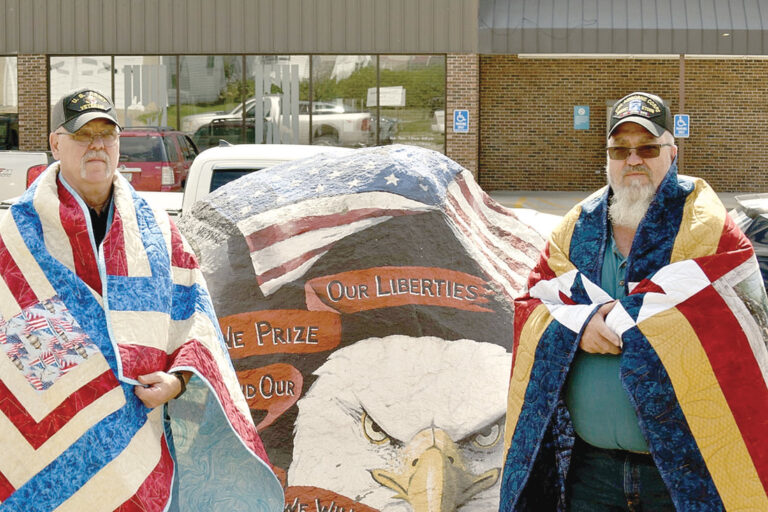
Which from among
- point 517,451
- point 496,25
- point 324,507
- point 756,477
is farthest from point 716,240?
point 496,25

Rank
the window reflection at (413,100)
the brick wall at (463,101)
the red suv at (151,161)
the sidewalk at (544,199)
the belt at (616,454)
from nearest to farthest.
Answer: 1. the belt at (616,454)
2. the red suv at (151,161)
3. the sidewalk at (544,199)
4. the brick wall at (463,101)
5. the window reflection at (413,100)

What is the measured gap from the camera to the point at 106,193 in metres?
3.07

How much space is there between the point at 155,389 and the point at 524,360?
113 centimetres

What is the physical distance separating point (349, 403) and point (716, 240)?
1.75 meters

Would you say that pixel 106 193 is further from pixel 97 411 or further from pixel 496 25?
pixel 496 25

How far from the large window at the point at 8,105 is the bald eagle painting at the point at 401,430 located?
19992 millimetres

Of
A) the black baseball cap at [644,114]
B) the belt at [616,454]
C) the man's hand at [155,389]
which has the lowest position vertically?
the belt at [616,454]

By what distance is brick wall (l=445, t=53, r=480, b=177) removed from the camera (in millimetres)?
20578

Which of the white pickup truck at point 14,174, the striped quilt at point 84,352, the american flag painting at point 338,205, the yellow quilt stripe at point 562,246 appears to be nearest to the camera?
the striped quilt at point 84,352

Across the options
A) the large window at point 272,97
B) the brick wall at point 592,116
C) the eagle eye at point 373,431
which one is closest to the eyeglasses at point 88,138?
the eagle eye at point 373,431

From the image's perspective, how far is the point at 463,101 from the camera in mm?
20953

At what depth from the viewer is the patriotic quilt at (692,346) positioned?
285 centimetres

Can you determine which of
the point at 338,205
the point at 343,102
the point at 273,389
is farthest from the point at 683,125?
the point at 273,389

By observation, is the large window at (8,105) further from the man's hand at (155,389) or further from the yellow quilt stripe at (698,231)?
the yellow quilt stripe at (698,231)
